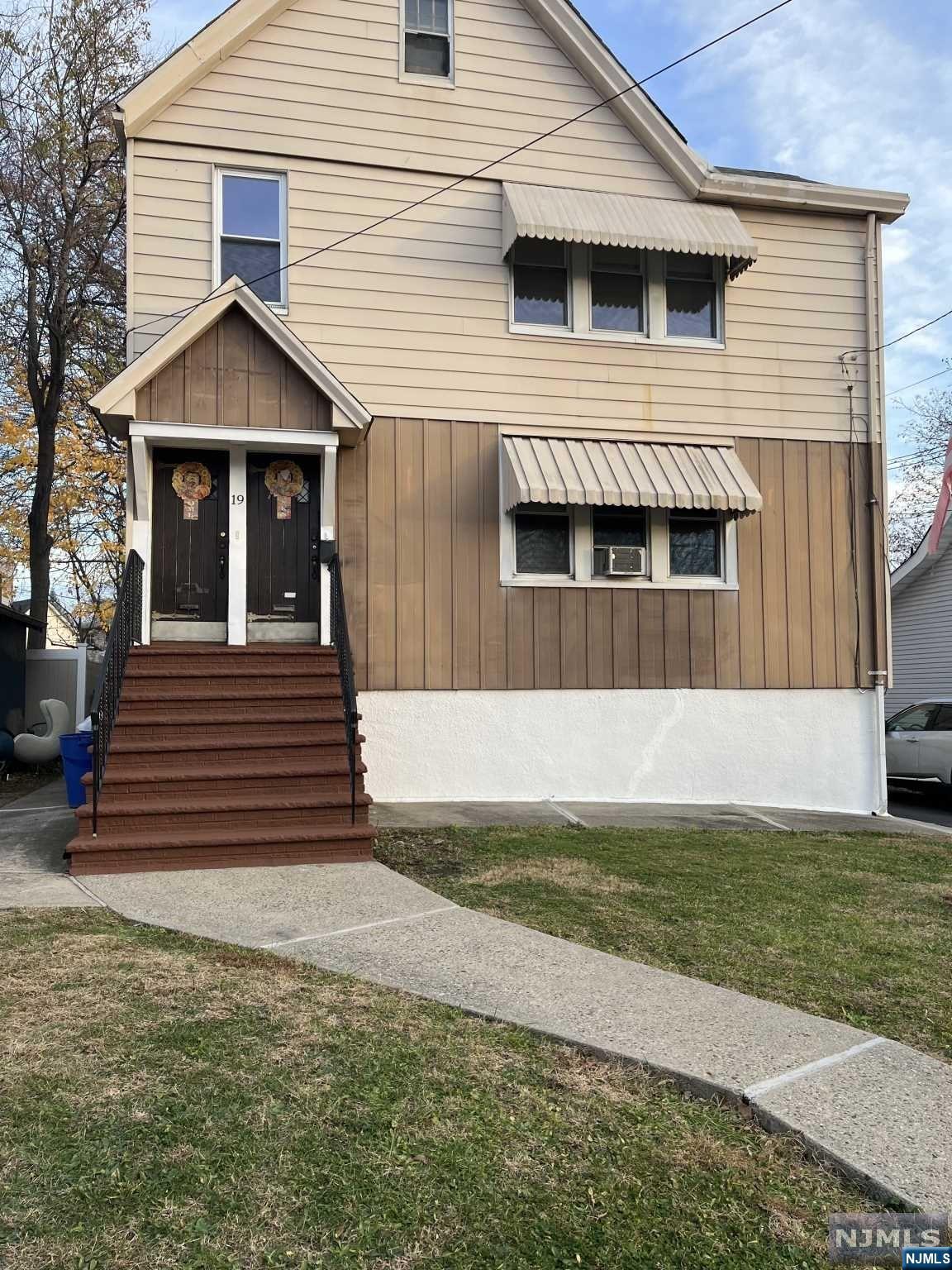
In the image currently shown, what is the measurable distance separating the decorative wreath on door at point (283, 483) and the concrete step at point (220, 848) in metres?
3.98

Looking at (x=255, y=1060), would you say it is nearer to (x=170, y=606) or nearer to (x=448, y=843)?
(x=448, y=843)

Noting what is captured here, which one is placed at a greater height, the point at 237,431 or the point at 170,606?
the point at 237,431

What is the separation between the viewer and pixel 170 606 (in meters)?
9.09

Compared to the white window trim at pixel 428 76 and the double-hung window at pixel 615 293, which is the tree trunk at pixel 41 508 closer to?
the white window trim at pixel 428 76

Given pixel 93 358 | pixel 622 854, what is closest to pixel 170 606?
pixel 622 854

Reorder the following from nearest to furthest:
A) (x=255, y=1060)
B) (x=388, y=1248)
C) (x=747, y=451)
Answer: (x=388, y=1248), (x=255, y=1060), (x=747, y=451)

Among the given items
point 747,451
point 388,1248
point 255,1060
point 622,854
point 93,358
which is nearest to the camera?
point 388,1248

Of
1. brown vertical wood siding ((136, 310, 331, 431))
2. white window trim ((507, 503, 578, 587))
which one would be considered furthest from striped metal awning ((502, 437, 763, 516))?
brown vertical wood siding ((136, 310, 331, 431))

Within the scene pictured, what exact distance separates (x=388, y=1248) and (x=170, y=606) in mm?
7660

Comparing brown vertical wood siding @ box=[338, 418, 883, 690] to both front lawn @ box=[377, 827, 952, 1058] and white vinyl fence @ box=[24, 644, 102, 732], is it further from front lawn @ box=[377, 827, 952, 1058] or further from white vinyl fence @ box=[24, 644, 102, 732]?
white vinyl fence @ box=[24, 644, 102, 732]

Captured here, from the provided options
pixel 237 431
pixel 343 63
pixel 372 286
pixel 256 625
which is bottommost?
pixel 256 625

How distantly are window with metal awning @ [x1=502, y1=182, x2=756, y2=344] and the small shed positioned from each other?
8684mm

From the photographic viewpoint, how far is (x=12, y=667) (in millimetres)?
13461

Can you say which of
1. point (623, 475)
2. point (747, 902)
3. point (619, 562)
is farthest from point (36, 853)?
point (623, 475)
